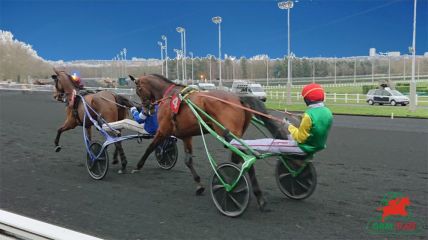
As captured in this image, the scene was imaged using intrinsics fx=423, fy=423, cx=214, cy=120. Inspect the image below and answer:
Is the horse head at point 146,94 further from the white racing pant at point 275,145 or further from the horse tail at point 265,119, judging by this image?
the white racing pant at point 275,145

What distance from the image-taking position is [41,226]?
273cm

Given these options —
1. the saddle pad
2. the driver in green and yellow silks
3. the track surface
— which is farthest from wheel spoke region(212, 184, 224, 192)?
the saddle pad

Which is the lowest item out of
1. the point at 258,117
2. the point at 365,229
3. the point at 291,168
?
the point at 365,229

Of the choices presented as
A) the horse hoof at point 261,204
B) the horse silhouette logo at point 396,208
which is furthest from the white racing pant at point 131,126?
the horse silhouette logo at point 396,208

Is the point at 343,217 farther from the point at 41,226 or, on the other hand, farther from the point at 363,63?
the point at 363,63

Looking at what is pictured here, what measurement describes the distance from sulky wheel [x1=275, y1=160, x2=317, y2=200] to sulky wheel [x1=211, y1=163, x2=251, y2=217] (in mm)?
886

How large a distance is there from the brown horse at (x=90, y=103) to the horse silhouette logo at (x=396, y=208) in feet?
13.4

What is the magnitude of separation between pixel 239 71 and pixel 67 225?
215 feet

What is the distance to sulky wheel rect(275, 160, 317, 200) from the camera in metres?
5.23

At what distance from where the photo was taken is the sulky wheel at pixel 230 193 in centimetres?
463

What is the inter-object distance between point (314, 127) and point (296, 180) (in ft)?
3.72

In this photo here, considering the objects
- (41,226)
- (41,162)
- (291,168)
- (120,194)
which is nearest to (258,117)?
(291,168)

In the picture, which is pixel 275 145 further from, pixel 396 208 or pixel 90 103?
pixel 90 103

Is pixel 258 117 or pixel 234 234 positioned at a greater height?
A: pixel 258 117
